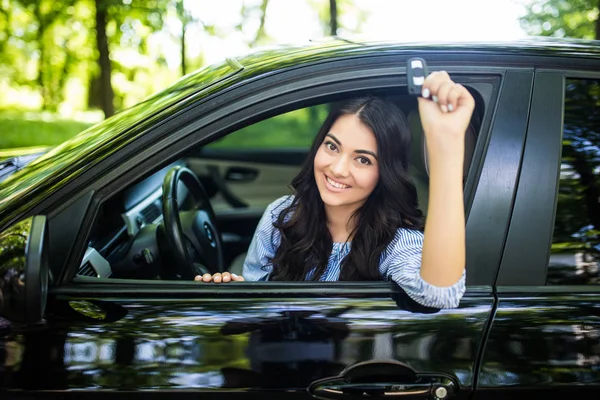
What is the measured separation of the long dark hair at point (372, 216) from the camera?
1881 millimetres

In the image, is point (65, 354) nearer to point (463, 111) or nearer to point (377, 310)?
point (377, 310)

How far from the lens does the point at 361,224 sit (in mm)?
1935

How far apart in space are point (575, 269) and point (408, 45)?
69cm

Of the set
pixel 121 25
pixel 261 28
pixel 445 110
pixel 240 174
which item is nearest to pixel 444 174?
pixel 445 110

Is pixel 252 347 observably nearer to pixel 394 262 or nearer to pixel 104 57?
pixel 394 262

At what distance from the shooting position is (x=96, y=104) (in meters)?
20.8

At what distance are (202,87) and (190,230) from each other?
76cm

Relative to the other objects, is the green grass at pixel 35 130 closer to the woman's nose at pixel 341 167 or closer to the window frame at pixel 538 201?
the woman's nose at pixel 341 167

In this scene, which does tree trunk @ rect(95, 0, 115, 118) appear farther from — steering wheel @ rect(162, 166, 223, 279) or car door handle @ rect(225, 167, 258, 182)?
steering wheel @ rect(162, 166, 223, 279)

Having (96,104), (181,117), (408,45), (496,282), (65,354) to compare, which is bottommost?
(96,104)

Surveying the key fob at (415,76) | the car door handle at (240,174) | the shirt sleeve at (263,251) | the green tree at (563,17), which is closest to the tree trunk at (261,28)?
the car door handle at (240,174)

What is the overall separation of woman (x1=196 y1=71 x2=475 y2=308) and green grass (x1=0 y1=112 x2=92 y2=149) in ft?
29.4

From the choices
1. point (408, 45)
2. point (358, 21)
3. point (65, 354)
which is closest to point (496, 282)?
point (408, 45)

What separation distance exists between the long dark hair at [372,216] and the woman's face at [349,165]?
21 millimetres
